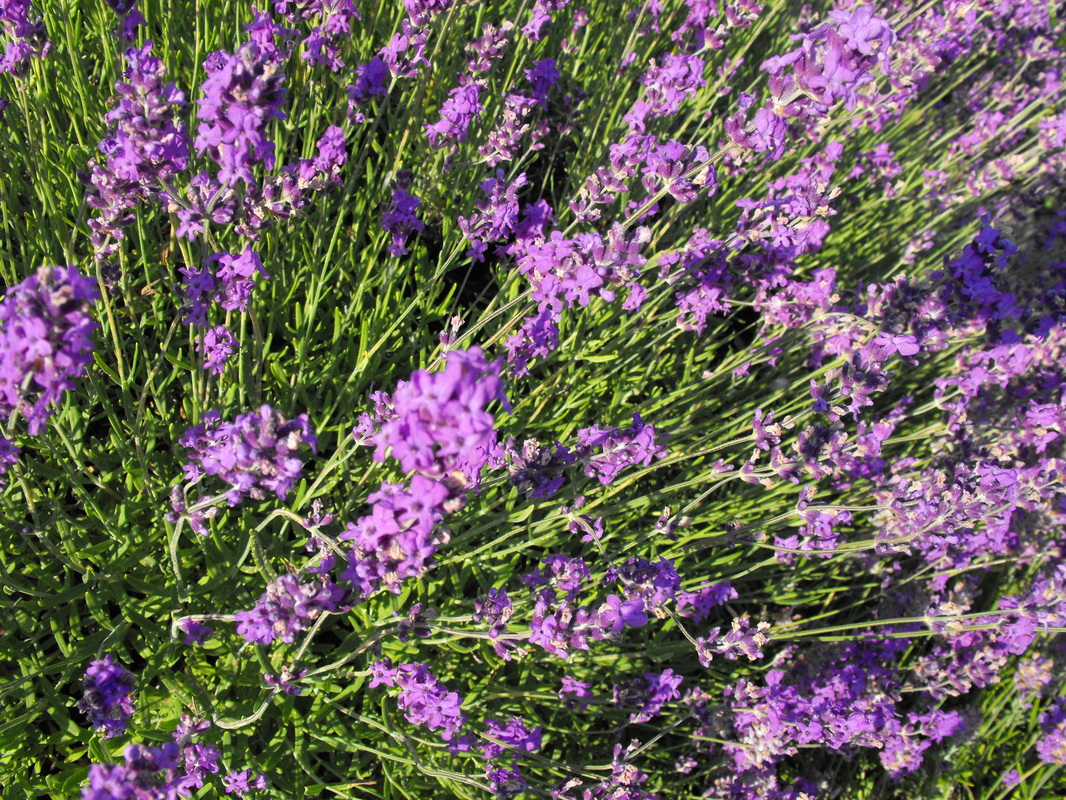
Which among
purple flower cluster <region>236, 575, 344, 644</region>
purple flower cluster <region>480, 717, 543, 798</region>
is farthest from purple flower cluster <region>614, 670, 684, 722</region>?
purple flower cluster <region>236, 575, 344, 644</region>

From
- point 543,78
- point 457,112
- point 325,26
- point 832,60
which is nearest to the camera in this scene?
point 832,60

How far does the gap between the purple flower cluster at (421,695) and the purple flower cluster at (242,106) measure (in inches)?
60.3

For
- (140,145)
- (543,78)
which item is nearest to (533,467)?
(140,145)

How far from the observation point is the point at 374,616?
2740mm

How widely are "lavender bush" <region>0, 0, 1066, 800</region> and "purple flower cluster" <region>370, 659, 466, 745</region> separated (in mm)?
17

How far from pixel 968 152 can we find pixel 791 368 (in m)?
2.54

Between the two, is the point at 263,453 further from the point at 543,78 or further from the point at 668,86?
the point at 543,78

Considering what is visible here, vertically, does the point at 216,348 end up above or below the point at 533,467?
below


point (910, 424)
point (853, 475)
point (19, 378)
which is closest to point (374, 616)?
point (19, 378)

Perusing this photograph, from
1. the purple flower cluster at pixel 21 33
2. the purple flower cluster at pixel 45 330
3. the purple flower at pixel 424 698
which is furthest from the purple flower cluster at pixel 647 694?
the purple flower cluster at pixel 21 33

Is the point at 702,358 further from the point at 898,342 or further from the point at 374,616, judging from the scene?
the point at 374,616

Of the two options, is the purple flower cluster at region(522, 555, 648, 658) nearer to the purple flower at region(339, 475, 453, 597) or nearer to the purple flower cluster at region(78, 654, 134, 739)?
the purple flower at region(339, 475, 453, 597)

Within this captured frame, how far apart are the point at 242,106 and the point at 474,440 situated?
106cm

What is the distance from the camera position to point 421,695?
2.23m
